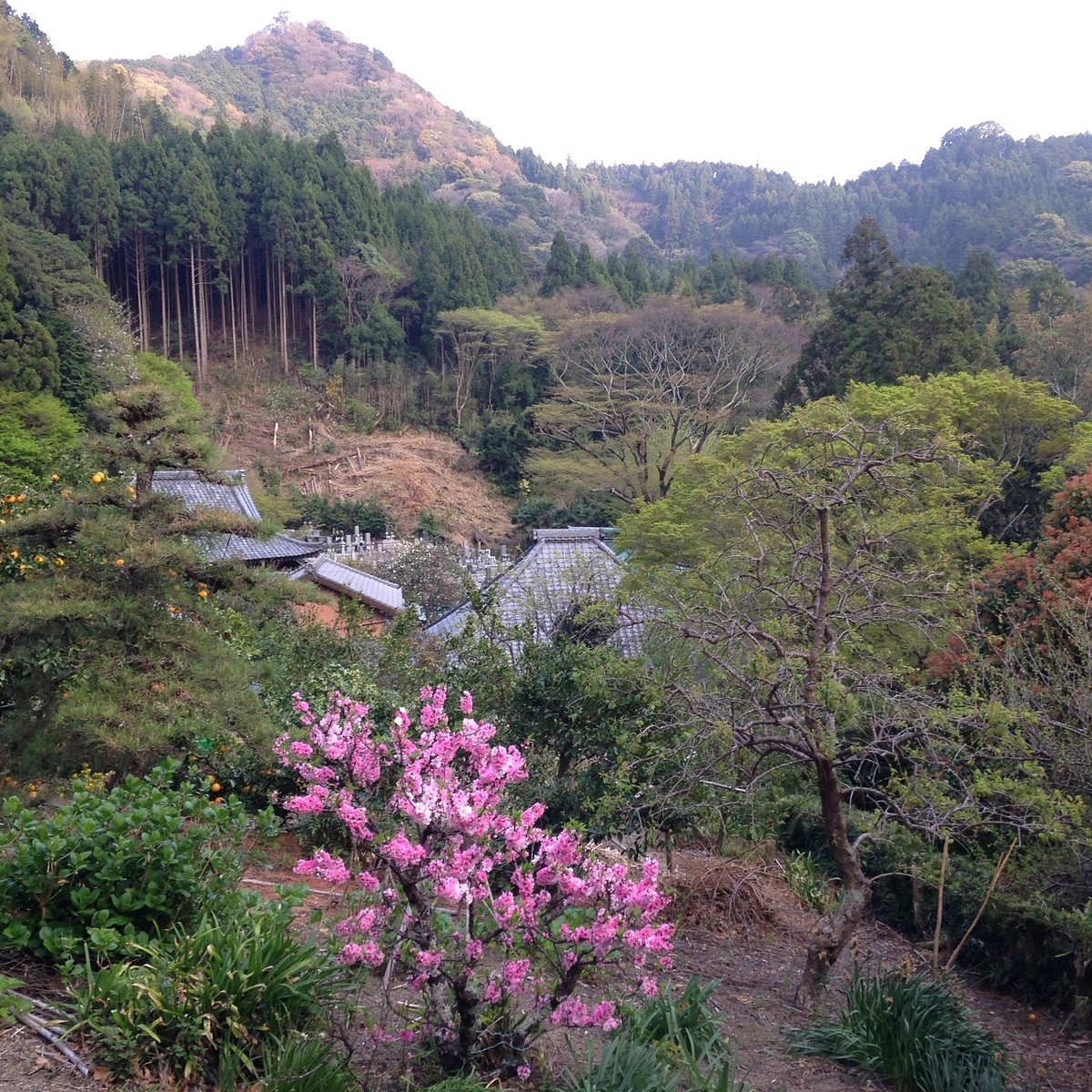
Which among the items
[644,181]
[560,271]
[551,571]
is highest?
[644,181]

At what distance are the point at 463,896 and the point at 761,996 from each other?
271 centimetres

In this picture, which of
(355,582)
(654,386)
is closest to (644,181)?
(654,386)

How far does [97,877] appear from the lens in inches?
135

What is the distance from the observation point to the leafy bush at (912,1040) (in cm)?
407

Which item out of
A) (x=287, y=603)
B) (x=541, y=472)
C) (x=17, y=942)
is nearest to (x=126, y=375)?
(x=541, y=472)

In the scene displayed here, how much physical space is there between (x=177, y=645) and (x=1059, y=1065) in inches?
199

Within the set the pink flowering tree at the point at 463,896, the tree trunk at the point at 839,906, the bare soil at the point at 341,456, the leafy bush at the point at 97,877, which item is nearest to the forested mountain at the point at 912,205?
the bare soil at the point at 341,456

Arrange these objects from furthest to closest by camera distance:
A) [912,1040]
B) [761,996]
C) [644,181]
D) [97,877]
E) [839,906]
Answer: [644,181]
[761,996]
[839,906]
[912,1040]
[97,877]

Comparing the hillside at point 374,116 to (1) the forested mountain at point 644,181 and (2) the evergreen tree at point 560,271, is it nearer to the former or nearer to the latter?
(1) the forested mountain at point 644,181

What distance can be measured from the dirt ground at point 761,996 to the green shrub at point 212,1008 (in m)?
0.17

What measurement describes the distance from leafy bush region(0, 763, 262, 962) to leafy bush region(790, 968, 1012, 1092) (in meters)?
2.66

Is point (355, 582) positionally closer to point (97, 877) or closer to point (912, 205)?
point (97, 877)

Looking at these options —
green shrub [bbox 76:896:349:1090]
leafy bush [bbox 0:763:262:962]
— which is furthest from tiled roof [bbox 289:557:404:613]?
green shrub [bbox 76:896:349:1090]

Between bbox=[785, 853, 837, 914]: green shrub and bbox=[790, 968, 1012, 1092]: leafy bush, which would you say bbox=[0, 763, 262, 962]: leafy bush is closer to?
bbox=[790, 968, 1012, 1092]: leafy bush
